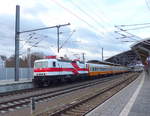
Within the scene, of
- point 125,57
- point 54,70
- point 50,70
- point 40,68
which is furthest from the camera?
point 125,57

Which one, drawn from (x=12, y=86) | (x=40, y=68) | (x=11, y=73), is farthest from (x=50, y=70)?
(x=11, y=73)

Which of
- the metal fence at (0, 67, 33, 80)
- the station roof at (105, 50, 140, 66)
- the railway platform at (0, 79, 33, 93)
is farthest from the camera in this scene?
the station roof at (105, 50, 140, 66)

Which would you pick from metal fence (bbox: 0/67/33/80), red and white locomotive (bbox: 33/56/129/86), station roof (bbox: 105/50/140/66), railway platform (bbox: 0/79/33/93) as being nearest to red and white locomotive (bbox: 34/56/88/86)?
red and white locomotive (bbox: 33/56/129/86)

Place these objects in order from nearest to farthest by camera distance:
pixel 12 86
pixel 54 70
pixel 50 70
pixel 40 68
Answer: pixel 12 86 → pixel 50 70 → pixel 54 70 → pixel 40 68

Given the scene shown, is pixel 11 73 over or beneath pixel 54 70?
beneath

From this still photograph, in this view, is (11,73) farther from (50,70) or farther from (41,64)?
(50,70)

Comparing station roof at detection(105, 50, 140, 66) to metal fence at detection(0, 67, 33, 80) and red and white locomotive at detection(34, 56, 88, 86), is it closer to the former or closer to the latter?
metal fence at detection(0, 67, 33, 80)

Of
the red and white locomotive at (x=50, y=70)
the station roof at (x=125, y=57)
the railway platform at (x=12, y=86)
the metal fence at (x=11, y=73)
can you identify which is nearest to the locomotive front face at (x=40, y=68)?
the red and white locomotive at (x=50, y=70)

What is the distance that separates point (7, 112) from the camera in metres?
10.2

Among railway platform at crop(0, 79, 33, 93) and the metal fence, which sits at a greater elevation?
the metal fence

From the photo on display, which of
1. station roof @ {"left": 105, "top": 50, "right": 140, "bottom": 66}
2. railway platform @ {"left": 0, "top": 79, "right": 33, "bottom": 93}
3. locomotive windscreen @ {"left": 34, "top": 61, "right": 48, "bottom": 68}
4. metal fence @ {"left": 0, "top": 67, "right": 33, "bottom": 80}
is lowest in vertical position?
railway platform @ {"left": 0, "top": 79, "right": 33, "bottom": 93}

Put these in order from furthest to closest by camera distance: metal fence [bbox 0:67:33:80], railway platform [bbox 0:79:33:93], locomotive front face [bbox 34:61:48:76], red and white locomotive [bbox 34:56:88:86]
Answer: metal fence [bbox 0:67:33:80] → locomotive front face [bbox 34:61:48:76] → red and white locomotive [bbox 34:56:88:86] → railway platform [bbox 0:79:33:93]

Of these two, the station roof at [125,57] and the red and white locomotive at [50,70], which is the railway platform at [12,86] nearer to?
the red and white locomotive at [50,70]

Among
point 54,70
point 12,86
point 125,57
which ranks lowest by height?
point 12,86
